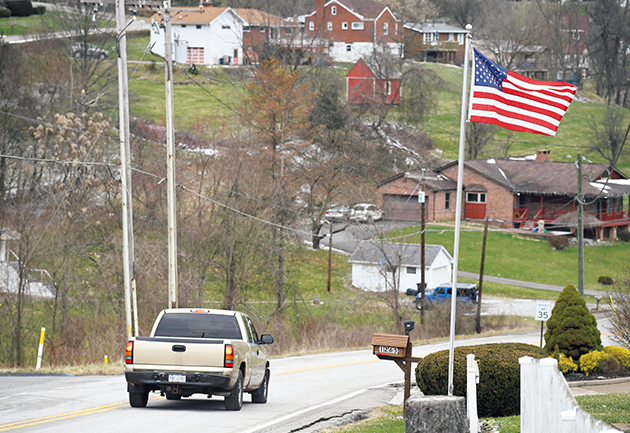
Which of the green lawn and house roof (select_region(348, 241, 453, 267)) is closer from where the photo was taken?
house roof (select_region(348, 241, 453, 267))

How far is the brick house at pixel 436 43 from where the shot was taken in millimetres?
122812

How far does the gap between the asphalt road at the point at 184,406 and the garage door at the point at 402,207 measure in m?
49.2

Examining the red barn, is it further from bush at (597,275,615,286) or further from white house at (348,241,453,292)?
bush at (597,275,615,286)

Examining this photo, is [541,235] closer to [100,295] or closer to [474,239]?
[474,239]

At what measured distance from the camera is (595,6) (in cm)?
10881

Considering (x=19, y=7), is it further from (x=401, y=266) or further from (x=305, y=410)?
(x=305, y=410)

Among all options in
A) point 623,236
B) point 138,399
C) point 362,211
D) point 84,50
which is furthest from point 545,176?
point 138,399

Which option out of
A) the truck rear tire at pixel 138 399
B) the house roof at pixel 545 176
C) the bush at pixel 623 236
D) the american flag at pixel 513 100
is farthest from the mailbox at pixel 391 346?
the bush at pixel 623 236

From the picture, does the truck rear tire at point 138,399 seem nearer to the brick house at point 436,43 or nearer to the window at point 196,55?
the window at point 196,55

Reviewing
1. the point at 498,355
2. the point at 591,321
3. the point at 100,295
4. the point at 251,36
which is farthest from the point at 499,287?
the point at 251,36

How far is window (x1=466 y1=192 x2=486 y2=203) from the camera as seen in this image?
2852 inches

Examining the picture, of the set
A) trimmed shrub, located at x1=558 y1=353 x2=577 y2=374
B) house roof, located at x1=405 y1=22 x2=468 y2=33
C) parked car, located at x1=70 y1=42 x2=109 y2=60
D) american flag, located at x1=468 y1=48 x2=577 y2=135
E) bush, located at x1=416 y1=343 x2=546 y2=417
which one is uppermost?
house roof, located at x1=405 y1=22 x2=468 y2=33

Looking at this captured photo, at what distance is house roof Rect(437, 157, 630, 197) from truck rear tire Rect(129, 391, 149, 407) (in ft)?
193

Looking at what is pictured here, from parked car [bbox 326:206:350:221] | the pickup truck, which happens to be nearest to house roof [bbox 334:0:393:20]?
parked car [bbox 326:206:350:221]
